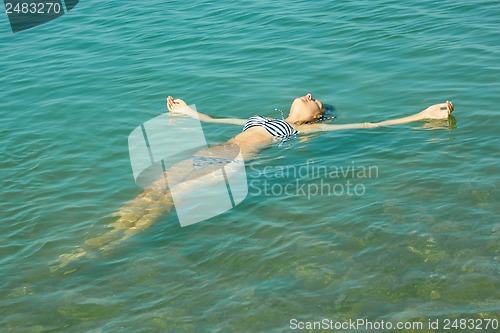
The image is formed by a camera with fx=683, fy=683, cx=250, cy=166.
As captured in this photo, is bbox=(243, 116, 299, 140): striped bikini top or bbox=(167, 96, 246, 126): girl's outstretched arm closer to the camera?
bbox=(243, 116, 299, 140): striped bikini top

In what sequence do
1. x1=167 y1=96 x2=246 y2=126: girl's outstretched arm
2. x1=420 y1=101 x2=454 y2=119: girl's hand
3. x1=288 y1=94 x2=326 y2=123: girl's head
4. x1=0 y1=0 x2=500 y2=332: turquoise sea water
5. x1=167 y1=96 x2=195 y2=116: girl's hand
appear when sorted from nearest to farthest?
x1=0 y1=0 x2=500 y2=332: turquoise sea water, x1=420 y1=101 x2=454 y2=119: girl's hand, x1=288 y1=94 x2=326 y2=123: girl's head, x1=167 y1=96 x2=246 y2=126: girl's outstretched arm, x1=167 y1=96 x2=195 y2=116: girl's hand

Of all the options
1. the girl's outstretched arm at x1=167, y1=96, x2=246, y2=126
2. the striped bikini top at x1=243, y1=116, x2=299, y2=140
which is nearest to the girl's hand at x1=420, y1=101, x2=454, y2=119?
the striped bikini top at x1=243, y1=116, x2=299, y2=140

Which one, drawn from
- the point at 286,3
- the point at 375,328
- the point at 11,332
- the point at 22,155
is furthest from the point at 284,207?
the point at 286,3

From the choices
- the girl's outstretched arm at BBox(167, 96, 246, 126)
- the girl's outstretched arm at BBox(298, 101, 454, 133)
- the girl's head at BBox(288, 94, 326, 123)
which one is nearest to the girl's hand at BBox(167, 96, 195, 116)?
the girl's outstretched arm at BBox(167, 96, 246, 126)

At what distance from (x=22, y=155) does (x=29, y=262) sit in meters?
3.48

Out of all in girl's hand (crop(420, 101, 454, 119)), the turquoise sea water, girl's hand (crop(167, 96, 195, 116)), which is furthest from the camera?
girl's hand (crop(167, 96, 195, 116))

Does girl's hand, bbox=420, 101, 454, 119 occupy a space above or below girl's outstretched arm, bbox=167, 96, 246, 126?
below

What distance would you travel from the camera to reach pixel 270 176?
9.16 m

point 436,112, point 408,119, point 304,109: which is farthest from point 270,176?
point 436,112

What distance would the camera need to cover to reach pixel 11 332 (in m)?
6.37

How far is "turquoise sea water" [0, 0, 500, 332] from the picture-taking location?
6.51 metres

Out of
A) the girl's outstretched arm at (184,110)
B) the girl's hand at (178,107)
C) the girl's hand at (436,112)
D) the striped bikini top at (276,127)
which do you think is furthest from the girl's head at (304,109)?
the girl's hand at (178,107)

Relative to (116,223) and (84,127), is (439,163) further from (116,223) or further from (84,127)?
(84,127)

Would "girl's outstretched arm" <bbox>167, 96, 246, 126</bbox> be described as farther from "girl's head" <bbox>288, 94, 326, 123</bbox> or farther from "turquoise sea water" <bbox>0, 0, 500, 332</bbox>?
"girl's head" <bbox>288, 94, 326, 123</bbox>
